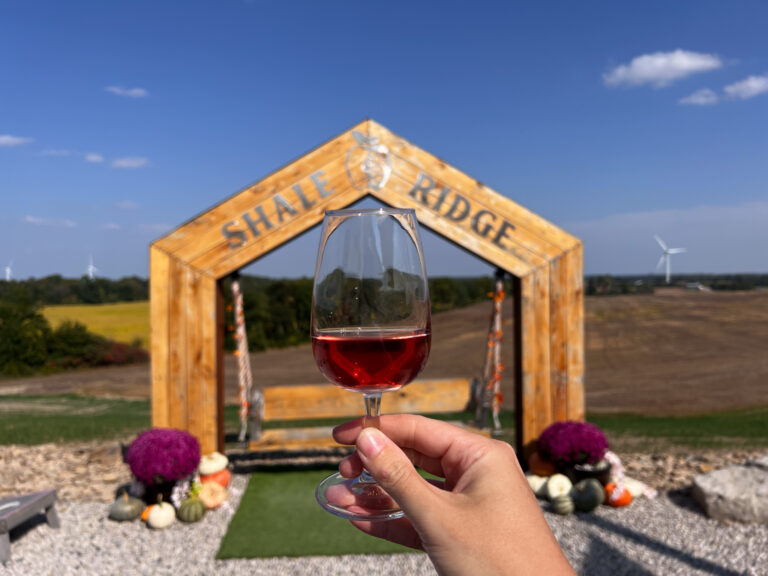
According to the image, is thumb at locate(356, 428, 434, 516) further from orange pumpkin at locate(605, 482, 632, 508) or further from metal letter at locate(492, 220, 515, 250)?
orange pumpkin at locate(605, 482, 632, 508)

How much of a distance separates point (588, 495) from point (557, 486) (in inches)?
11.9

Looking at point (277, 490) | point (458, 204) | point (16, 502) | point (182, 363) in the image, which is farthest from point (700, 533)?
point (16, 502)

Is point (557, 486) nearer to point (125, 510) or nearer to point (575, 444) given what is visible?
point (575, 444)

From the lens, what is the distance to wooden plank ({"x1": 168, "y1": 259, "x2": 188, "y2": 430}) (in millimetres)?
6191

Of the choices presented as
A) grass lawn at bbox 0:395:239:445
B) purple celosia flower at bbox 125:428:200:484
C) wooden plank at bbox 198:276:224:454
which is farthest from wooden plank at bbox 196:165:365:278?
grass lawn at bbox 0:395:239:445

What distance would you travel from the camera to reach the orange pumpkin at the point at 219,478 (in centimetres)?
628

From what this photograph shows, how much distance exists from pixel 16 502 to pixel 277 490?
2527mm

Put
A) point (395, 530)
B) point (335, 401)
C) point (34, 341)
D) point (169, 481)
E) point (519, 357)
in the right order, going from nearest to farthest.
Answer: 1. point (395, 530)
2. point (169, 481)
3. point (519, 357)
4. point (335, 401)
5. point (34, 341)

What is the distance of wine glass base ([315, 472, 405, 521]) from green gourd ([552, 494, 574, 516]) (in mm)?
4896

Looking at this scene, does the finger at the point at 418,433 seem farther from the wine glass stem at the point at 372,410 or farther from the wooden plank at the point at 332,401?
the wooden plank at the point at 332,401

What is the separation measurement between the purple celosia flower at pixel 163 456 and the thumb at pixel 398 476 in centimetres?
493

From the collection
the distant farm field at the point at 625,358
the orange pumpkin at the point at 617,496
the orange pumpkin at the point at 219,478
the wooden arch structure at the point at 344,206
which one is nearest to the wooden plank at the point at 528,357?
the wooden arch structure at the point at 344,206

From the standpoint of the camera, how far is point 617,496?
6.09 meters

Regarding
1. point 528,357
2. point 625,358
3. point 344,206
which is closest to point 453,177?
point 344,206
